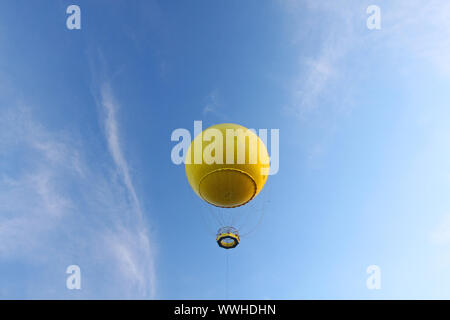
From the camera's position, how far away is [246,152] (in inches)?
760

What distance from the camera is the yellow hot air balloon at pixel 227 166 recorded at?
19.1 metres

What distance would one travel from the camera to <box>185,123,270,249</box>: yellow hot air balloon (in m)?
19.1

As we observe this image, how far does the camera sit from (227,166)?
750 inches
